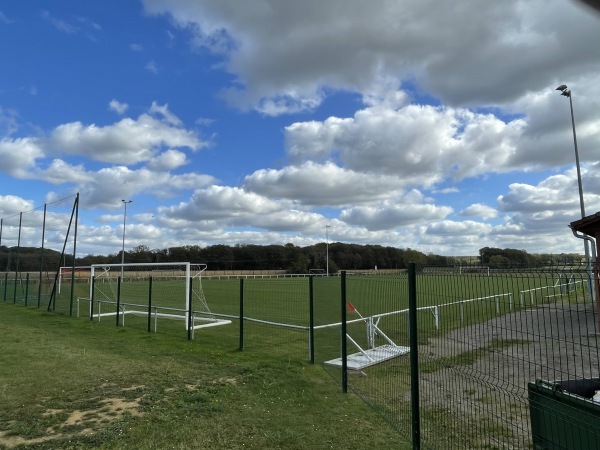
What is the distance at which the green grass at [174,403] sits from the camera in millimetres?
4949

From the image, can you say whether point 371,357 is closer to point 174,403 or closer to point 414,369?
point 174,403

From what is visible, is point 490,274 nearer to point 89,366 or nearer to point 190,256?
point 89,366

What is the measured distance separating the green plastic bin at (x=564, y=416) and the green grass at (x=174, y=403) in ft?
5.53

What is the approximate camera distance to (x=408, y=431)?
16.7ft

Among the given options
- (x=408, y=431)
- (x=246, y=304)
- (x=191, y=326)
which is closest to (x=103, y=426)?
(x=408, y=431)

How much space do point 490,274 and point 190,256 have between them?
81818 millimetres

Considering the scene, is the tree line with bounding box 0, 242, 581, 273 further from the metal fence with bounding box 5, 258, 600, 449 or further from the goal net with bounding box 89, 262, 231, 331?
the metal fence with bounding box 5, 258, 600, 449

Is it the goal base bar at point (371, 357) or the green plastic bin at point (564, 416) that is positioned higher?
the green plastic bin at point (564, 416)

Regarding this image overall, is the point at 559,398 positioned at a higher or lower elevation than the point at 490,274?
lower

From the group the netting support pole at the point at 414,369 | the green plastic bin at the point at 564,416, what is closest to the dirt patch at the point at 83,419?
the netting support pole at the point at 414,369

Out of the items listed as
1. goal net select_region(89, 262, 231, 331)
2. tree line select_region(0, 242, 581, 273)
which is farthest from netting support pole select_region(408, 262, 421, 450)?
tree line select_region(0, 242, 581, 273)

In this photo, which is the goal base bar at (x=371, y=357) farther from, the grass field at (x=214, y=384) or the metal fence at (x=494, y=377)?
the grass field at (x=214, y=384)

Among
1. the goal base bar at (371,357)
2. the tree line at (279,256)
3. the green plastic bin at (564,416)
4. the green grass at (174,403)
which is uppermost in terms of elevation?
the tree line at (279,256)

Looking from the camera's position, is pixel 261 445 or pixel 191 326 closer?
pixel 261 445
